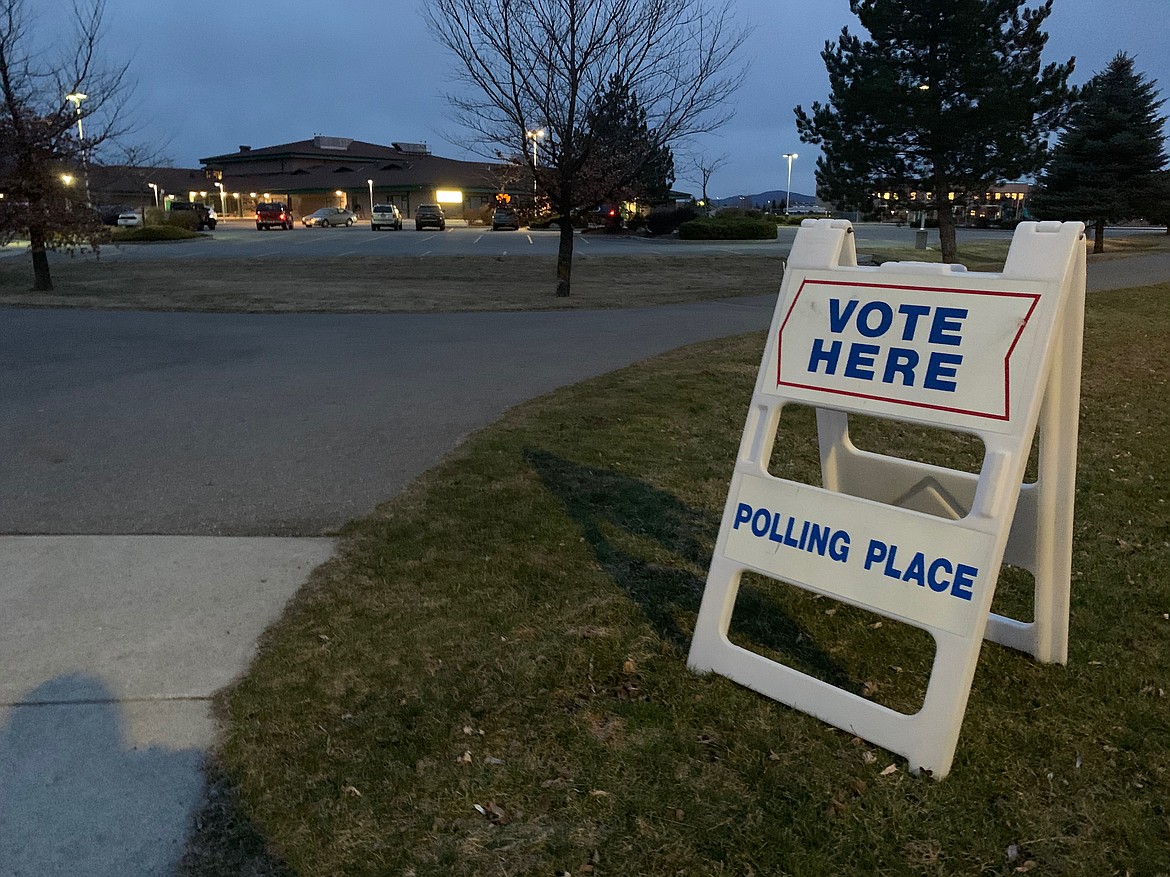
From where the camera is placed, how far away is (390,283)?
2109 centimetres

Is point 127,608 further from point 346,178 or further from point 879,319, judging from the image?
point 346,178

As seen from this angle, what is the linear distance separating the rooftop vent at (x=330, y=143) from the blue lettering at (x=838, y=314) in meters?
91.1

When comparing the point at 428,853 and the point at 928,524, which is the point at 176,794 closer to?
the point at 428,853

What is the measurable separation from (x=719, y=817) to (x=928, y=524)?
105 cm

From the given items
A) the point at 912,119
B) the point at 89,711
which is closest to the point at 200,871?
the point at 89,711

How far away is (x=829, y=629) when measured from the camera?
3498mm

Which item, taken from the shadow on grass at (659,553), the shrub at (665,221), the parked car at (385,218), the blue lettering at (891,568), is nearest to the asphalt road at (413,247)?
the shrub at (665,221)

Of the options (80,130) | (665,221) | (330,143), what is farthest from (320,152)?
(80,130)

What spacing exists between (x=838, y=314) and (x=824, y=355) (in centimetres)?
14

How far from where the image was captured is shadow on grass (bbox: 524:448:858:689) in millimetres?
3393

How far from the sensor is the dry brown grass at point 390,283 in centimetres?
1650

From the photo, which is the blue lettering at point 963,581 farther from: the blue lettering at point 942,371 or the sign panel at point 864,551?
the blue lettering at point 942,371

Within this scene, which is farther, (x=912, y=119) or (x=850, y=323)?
(x=912, y=119)

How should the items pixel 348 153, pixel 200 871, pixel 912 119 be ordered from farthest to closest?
pixel 348 153, pixel 912 119, pixel 200 871
